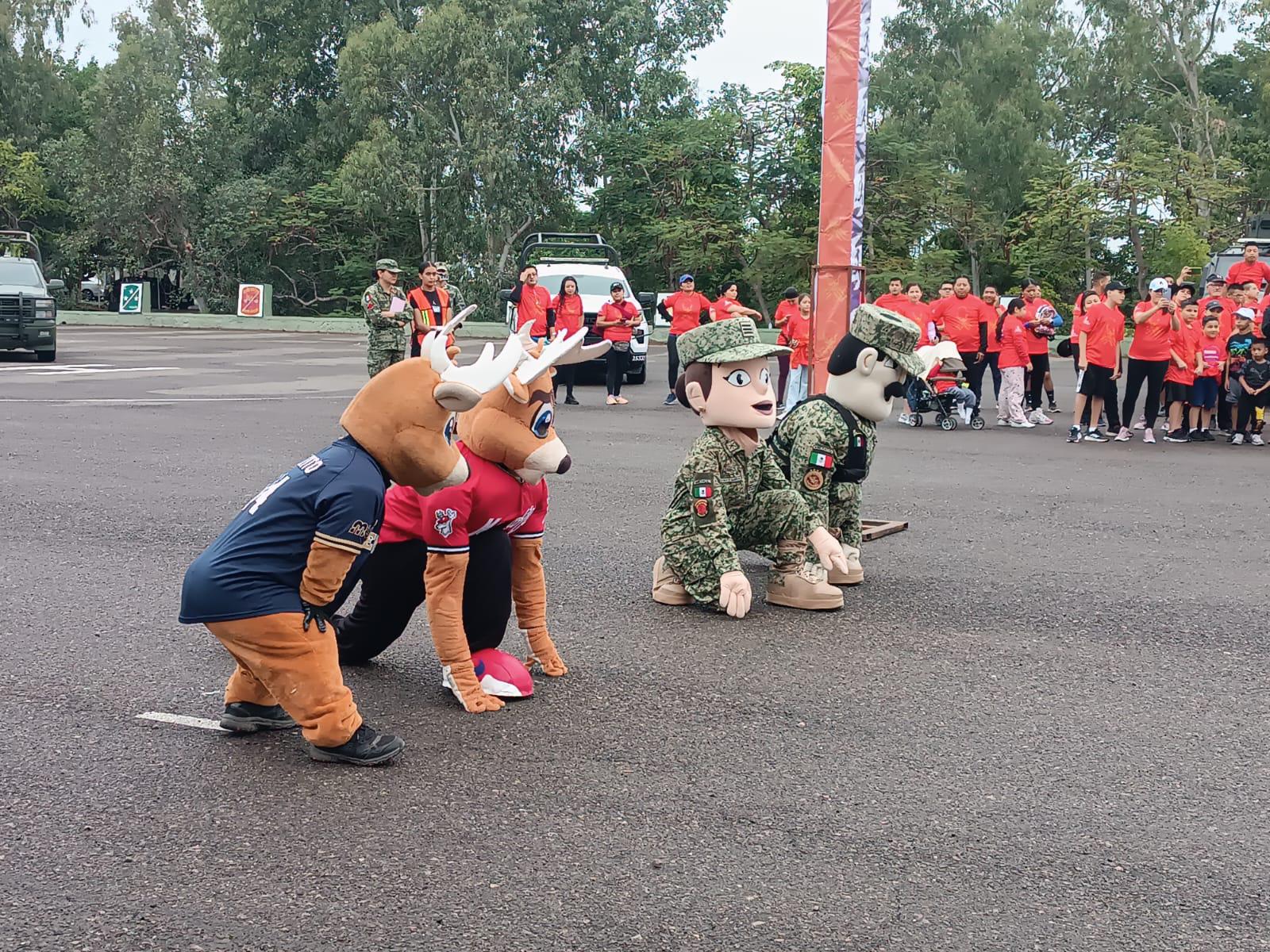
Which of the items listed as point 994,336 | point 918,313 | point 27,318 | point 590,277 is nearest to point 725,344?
point 918,313

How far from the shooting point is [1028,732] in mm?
4883

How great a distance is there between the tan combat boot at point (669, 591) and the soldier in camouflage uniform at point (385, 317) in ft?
26.8

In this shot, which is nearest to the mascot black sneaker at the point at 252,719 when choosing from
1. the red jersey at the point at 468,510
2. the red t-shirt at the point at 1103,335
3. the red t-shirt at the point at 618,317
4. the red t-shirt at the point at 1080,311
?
Answer: the red jersey at the point at 468,510

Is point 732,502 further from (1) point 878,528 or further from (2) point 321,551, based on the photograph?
(2) point 321,551

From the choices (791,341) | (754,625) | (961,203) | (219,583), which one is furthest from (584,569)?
(961,203)

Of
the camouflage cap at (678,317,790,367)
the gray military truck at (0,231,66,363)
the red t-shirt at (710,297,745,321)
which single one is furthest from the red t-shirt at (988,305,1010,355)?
the gray military truck at (0,231,66,363)

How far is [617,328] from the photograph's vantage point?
60.0ft

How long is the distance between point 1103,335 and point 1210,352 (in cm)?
123

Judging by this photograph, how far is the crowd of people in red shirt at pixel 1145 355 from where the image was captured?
14.4m

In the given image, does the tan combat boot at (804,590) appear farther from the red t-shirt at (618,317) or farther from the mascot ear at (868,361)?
the red t-shirt at (618,317)

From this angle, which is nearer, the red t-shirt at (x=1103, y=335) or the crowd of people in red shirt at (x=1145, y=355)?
the red t-shirt at (x=1103, y=335)

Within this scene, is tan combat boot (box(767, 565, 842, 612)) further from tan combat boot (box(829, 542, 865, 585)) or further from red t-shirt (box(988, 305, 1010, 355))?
red t-shirt (box(988, 305, 1010, 355))

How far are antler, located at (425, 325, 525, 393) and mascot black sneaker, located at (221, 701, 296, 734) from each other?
1297mm

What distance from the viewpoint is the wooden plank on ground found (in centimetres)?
855
